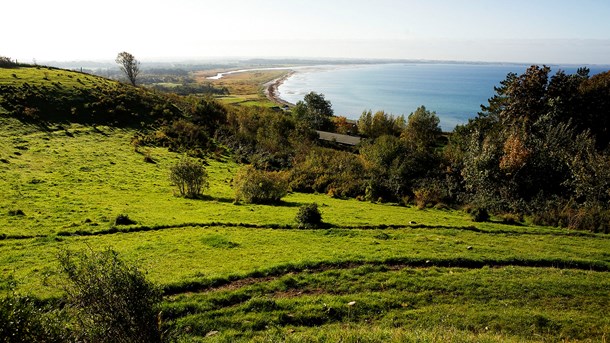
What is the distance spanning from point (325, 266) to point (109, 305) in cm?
1098

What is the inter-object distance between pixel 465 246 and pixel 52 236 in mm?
24815

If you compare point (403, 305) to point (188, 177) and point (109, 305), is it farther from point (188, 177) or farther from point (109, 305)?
point (188, 177)

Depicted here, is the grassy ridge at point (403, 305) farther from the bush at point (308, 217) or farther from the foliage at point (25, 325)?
the bush at point (308, 217)

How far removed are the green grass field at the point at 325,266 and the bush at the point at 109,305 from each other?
0.71m

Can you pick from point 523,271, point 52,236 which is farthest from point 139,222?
point 523,271

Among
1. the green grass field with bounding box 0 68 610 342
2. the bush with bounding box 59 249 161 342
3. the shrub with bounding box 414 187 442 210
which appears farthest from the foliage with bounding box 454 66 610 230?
the bush with bounding box 59 249 161 342

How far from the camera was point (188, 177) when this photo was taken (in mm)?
35875

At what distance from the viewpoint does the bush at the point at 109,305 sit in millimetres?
8711

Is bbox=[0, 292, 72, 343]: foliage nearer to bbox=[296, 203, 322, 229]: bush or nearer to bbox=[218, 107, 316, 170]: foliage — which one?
bbox=[296, 203, 322, 229]: bush

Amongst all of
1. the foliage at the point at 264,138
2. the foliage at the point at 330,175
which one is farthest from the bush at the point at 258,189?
the foliage at the point at 264,138

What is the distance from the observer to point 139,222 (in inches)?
1018

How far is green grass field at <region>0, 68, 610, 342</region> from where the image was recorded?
1293cm

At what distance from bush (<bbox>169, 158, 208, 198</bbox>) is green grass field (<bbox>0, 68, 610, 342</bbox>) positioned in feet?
7.02

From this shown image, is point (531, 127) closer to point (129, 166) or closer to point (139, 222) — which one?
point (139, 222)
